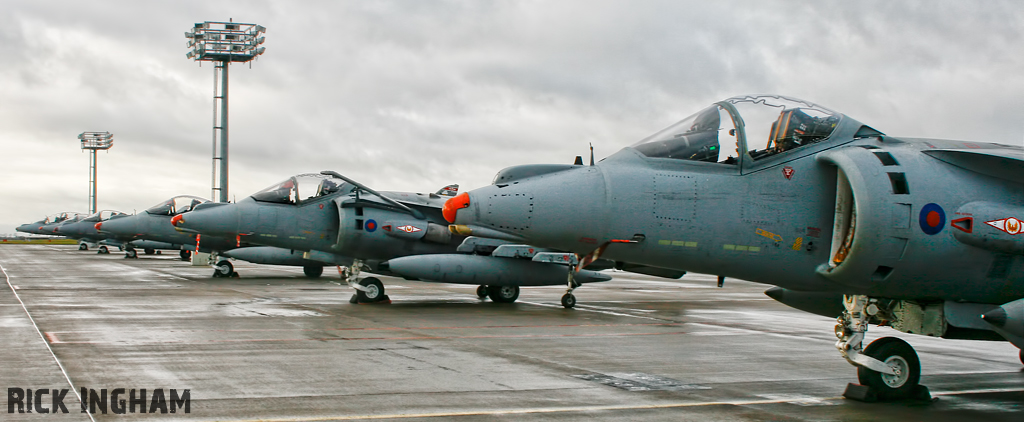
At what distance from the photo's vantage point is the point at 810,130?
699 cm

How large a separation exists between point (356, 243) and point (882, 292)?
11.6 metres

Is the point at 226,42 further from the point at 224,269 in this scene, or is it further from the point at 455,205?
the point at 455,205

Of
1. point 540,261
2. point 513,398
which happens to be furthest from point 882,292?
point 540,261

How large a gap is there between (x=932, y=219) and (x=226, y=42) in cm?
4413

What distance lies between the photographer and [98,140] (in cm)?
9156

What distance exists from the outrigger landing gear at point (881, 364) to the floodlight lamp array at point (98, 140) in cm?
9846

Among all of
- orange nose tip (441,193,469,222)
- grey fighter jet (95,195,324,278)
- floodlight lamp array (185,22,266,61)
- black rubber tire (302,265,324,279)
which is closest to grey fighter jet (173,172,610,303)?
grey fighter jet (95,195,324,278)

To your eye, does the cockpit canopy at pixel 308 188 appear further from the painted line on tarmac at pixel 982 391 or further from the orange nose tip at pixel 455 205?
the painted line on tarmac at pixel 982 391

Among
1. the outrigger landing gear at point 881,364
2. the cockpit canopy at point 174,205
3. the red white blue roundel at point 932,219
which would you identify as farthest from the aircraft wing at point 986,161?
the cockpit canopy at point 174,205

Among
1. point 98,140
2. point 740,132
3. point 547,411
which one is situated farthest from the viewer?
point 98,140

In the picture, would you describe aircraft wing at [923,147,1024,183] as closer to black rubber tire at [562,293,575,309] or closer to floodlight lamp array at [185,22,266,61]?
black rubber tire at [562,293,575,309]

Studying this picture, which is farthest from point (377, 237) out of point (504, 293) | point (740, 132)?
point (740, 132)

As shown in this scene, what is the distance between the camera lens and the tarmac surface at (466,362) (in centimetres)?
665

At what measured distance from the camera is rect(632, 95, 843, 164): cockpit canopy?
22.4 feet
